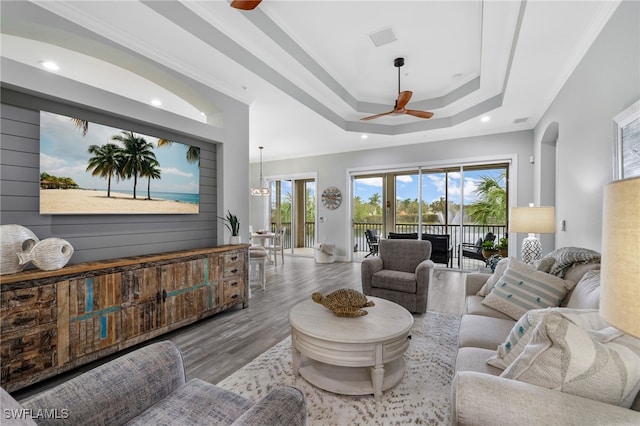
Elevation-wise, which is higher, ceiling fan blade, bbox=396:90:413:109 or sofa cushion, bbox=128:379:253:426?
ceiling fan blade, bbox=396:90:413:109

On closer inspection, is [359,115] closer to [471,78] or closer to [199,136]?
[471,78]

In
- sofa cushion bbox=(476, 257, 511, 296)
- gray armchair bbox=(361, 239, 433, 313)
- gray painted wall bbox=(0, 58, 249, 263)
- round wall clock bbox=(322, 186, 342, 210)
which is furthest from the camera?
round wall clock bbox=(322, 186, 342, 210)

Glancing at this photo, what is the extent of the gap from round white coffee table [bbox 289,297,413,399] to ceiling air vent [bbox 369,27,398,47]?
299 centimetres

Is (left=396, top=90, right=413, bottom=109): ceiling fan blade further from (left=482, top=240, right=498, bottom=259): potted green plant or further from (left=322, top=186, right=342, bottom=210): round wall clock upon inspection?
(left=322, top=186, right=342, bottom=210): round wall clock

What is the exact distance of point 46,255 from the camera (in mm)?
2020

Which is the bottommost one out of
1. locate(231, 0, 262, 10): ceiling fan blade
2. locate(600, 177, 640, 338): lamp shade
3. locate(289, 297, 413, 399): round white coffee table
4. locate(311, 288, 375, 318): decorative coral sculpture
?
locate(289, 297, 413, 399): round white coffee table

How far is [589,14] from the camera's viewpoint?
7.20 ft

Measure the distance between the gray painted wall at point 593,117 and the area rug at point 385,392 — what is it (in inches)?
62.6

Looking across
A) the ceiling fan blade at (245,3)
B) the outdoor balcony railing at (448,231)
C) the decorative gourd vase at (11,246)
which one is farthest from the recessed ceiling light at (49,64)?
the outdoor balcony railing at (448,231)

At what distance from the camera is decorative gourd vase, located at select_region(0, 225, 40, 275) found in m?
1.88

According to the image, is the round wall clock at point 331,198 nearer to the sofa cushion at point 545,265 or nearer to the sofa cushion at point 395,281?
the sofa cushion at point 395,281

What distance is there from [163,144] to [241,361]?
2.39 metres

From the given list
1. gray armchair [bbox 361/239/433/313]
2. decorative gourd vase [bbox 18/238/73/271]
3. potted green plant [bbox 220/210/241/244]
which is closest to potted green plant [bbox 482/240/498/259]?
gray armchair [bbox 361/239/433/313]

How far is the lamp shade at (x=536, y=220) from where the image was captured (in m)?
3.17
